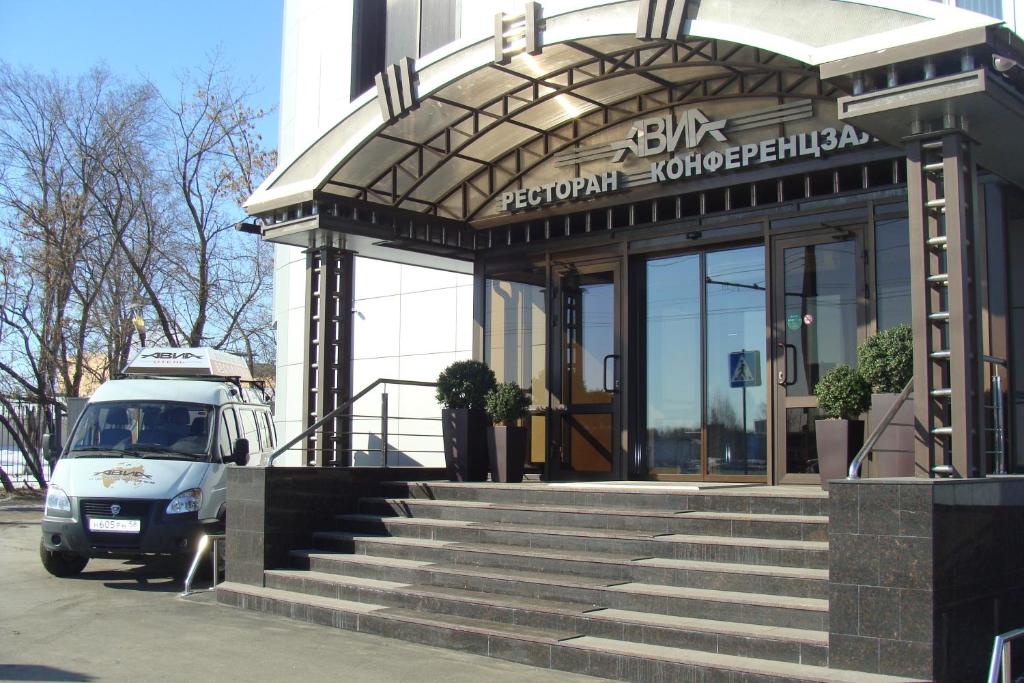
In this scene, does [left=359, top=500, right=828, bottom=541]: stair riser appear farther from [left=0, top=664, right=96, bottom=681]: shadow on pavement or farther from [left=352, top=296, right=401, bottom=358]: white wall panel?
[left=352, top=296, right=401, bottom=358]: white wall panel

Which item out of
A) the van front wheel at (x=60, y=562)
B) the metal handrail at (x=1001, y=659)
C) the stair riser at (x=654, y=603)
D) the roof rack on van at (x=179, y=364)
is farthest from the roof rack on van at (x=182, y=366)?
the metal handrail at (x=1001, y=659)

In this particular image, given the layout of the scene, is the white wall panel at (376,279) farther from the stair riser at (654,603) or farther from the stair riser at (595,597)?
the stair riser at (654,603)

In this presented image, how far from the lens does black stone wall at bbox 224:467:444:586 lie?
33.0 ft

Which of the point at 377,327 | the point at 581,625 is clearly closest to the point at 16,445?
the point at 377,327

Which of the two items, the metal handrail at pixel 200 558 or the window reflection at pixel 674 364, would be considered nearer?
the metal handrail at pixel 200 558

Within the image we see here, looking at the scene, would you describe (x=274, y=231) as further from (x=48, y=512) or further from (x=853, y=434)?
(x=853, y=434)

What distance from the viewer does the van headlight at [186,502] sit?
11.0 metres

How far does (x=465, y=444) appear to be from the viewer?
11438 millimetres

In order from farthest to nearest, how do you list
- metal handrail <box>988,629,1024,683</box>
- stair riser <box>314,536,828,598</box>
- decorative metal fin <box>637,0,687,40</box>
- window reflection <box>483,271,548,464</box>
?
window reflection <box>483,271,548,464</box> < decorative metal fin <box>637,0,687,40</box> < stair riser <box>314,536,828,598</box> < metal handrail <box>988,629,1024,683</box>

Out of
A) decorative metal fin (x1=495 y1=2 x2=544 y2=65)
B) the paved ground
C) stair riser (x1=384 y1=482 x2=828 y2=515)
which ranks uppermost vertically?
decorative metal fin (x1=495 y1=2 x2=544 y2=65)

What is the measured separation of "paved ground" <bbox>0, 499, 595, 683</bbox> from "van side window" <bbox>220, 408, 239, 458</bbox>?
1835 mm

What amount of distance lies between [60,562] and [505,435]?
17.1ft

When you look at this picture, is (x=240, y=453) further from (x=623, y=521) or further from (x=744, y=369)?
(x=744, y=369)

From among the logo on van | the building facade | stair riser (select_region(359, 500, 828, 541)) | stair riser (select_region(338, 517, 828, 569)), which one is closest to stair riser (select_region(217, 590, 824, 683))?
stair riser (select_region(338, 517, 828, 569))
